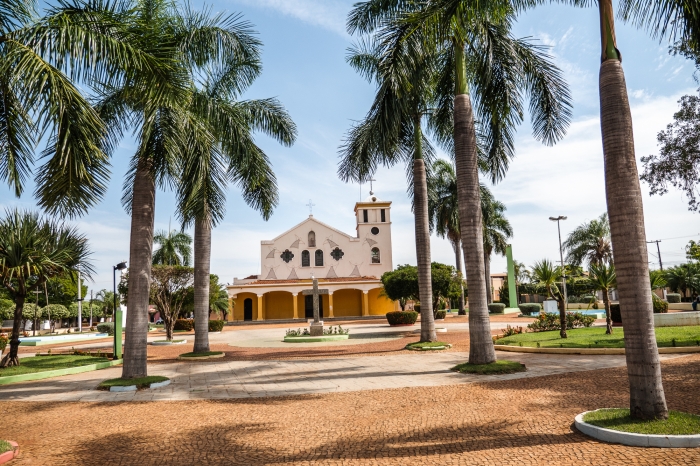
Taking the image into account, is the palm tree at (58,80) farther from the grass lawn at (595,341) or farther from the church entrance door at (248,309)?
the church entrance door at (248,309)

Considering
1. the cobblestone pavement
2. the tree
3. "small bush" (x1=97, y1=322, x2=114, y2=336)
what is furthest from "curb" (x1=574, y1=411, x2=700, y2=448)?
"small bush" (x1=97, y1=322, x2=114, y2=336)

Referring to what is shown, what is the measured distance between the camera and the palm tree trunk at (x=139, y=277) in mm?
10094

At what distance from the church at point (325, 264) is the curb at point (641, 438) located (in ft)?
127

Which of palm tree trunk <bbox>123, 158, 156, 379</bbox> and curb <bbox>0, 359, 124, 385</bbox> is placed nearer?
palm tree trunk <bbox>123, 158, 156, 379</bbox>

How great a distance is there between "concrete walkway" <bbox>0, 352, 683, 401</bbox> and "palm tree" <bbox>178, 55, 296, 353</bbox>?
12.1 feet

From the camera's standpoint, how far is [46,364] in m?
14.2

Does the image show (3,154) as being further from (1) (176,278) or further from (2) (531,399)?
(1) (176,278)

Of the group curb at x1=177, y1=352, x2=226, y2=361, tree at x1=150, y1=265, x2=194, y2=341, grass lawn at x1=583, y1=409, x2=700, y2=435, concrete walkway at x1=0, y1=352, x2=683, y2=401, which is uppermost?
tree at x1=150, y1=265, x2=194, y2=341

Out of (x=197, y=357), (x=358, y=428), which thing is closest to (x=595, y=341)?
(x=358, y=428)

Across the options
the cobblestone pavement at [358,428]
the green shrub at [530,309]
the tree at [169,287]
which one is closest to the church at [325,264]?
the green shrub at [530,309]

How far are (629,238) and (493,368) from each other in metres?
5.24

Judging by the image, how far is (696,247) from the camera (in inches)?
621

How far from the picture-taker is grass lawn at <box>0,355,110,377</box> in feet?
40.8

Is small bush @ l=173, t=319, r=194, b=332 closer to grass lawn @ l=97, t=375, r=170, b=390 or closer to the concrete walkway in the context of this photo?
the concrete walkway
